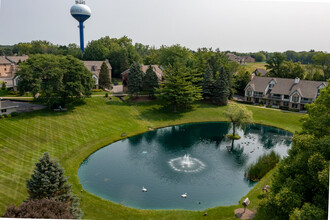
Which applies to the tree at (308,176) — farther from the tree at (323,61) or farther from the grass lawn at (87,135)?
the tree at (323,61)

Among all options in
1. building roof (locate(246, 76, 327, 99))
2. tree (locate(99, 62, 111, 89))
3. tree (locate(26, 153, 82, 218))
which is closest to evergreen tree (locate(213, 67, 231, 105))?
building roof (locate(246, 76, 327, 99))

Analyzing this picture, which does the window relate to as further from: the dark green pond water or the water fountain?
the water fountain

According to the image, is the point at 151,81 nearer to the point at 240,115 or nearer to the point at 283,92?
the point at 240,115

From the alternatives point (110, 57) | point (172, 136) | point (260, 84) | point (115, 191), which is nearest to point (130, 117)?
point (172, 136)

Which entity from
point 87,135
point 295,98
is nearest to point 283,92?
point 295,98

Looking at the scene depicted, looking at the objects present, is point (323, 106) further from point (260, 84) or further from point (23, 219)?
point (260, 84)

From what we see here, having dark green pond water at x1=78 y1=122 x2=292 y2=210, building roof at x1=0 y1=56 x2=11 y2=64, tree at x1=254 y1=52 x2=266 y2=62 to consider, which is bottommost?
dark green pond water at x1=78 y1=122 x2=292 y2=210
